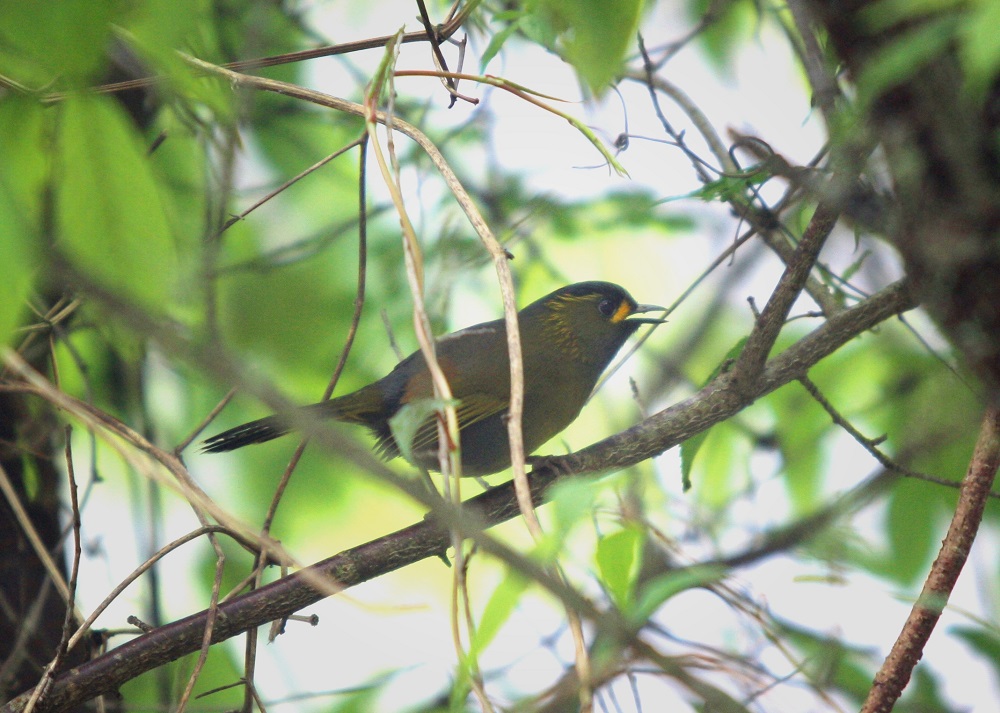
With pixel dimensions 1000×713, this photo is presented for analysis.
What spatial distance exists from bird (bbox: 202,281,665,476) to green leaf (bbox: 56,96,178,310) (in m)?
2.37

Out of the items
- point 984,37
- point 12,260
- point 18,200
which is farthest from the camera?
point 984,37

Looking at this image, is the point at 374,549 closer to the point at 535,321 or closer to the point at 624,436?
the point at 624,436

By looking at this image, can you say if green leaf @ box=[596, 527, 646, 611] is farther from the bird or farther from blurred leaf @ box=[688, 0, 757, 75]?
blurred leaf @ box=[688, 0, 757, 75]

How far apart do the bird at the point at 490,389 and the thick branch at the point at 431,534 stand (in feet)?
2.66

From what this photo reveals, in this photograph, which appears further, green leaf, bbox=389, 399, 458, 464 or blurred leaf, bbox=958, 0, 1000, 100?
green leaf, bbox=389, 399, 458, 464

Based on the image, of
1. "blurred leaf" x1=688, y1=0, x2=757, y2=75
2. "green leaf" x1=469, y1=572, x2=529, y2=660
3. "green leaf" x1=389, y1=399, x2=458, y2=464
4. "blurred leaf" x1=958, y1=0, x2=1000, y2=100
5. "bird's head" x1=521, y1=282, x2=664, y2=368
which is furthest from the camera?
"bird's head" x1=521, y1=282, x2=664, y2=368

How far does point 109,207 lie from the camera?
0.97m

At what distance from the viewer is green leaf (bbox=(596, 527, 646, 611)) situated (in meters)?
1.16

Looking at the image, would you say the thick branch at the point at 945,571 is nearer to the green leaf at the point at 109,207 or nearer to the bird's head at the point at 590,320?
the green leaf at the point at 109,207

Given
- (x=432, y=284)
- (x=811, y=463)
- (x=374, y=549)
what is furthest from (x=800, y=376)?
(x=432, y=284)

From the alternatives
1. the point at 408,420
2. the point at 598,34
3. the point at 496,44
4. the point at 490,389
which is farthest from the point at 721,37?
the point at 598,34

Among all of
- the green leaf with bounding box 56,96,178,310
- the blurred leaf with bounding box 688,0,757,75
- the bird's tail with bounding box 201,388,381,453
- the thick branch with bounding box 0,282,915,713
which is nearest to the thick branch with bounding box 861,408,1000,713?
the thick branch with bounding box 0,282,915,713

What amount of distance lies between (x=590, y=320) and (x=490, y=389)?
0.75 meters

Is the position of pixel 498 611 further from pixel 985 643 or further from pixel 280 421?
pixel 280 421
